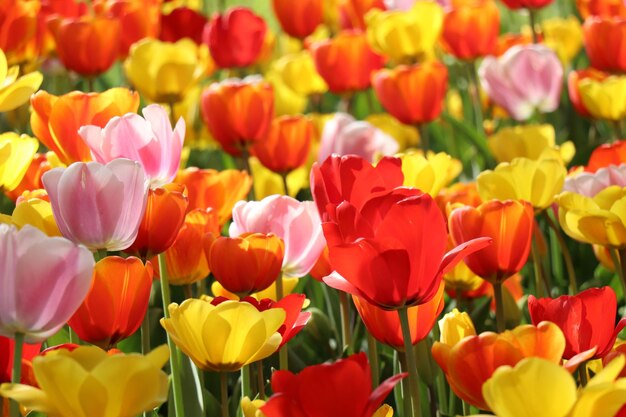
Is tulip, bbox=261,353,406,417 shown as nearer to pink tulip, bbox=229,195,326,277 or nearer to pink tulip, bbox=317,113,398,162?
pink tulip, bbox=229,195,326,277

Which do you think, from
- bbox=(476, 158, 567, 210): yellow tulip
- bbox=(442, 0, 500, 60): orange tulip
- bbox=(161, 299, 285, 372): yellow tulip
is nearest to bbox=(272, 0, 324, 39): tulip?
bbox=(442, 0, 500, 60): orange tulip

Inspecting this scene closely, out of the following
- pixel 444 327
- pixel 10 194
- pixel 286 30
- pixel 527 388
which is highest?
pixel 527 388

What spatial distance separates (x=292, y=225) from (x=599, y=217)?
41cm

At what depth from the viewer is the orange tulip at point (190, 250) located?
1491mm

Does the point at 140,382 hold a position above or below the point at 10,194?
above

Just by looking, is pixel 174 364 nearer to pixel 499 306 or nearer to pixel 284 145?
pixel 499 306

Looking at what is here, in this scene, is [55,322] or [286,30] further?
[286,30]

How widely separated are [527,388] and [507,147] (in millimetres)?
1501

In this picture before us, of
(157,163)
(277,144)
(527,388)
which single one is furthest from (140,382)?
(277,144)

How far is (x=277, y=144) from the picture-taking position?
220cm

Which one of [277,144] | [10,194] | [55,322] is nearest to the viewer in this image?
[55,322]

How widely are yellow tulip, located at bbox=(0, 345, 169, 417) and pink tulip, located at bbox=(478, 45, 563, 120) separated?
6.15 ft

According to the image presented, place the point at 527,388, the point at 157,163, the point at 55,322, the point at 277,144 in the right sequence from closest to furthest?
1. the point at 527,388
2. the point at 55,322
3. the point at 157,163
4. the point at 277,144

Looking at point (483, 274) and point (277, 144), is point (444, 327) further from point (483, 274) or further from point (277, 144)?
point (277, 144)
